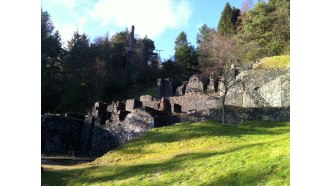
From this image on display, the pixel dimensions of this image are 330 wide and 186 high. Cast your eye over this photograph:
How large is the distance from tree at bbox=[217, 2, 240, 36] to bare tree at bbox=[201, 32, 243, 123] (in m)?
4.81

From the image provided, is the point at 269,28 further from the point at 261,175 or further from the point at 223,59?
the point at 261,175

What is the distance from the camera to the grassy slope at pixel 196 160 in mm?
9438

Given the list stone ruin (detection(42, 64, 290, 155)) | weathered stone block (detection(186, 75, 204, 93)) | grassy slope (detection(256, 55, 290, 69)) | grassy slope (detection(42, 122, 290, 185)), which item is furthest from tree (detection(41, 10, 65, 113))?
grassy slope (detection(42, 122, 290, 185))

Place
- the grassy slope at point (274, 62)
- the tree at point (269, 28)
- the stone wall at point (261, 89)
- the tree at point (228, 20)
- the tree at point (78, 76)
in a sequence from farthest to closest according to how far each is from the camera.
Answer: the tree at point (228, 20) < the tree at point (78, 76) < the tree at point (269, 28) < the grassy slope at point (274, 62) < the stone wall at point (261, 89)

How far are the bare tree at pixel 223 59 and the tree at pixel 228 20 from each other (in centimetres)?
481

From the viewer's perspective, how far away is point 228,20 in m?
55.4

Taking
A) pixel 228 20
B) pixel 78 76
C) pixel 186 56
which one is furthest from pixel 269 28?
pixel 78 76

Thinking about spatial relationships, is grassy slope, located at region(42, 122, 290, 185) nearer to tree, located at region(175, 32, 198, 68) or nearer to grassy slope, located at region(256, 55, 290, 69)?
grassy slope, located at region(256, 55, 290, 69)

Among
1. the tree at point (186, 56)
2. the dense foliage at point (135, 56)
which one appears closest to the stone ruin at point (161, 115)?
the dense foliage at point (135, 56)

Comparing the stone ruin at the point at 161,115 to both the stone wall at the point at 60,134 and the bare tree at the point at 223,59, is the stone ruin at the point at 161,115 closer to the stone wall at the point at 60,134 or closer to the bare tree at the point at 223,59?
the stone wall at the point at 60,134
